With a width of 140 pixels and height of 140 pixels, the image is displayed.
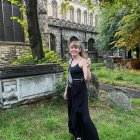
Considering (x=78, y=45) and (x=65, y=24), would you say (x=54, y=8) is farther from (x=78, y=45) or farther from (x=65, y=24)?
(x=78, y=45)

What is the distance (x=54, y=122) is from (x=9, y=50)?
9.94 meters

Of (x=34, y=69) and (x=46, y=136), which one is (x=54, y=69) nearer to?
(x=34, y=69)

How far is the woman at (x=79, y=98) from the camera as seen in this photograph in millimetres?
4574

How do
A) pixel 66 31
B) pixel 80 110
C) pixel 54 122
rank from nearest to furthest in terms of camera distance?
pixel 80 110 → pixel 54 122 → pixel 66 31

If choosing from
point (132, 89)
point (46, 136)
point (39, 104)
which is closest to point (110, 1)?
point (132, 89)

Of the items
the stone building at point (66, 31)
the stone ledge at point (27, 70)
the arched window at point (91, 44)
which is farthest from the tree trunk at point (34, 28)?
the arched window at point (91, 44)

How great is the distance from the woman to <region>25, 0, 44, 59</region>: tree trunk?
3.70 metres

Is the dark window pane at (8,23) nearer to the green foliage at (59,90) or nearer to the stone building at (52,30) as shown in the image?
the stone building at (52,30)

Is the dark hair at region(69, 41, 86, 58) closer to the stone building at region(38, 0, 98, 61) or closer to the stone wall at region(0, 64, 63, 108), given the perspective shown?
the stone wall at region(0, 64, 63, 108)

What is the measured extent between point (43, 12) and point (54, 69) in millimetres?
9321

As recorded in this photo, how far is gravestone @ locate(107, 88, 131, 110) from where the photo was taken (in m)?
7.08

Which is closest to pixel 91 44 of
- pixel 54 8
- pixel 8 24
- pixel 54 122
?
pixel 54 8

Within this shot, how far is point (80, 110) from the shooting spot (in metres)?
4.58

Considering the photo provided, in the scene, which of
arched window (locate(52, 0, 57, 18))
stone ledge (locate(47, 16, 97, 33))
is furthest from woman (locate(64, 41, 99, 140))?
arched window (locate(52, 0, 57, 18))
